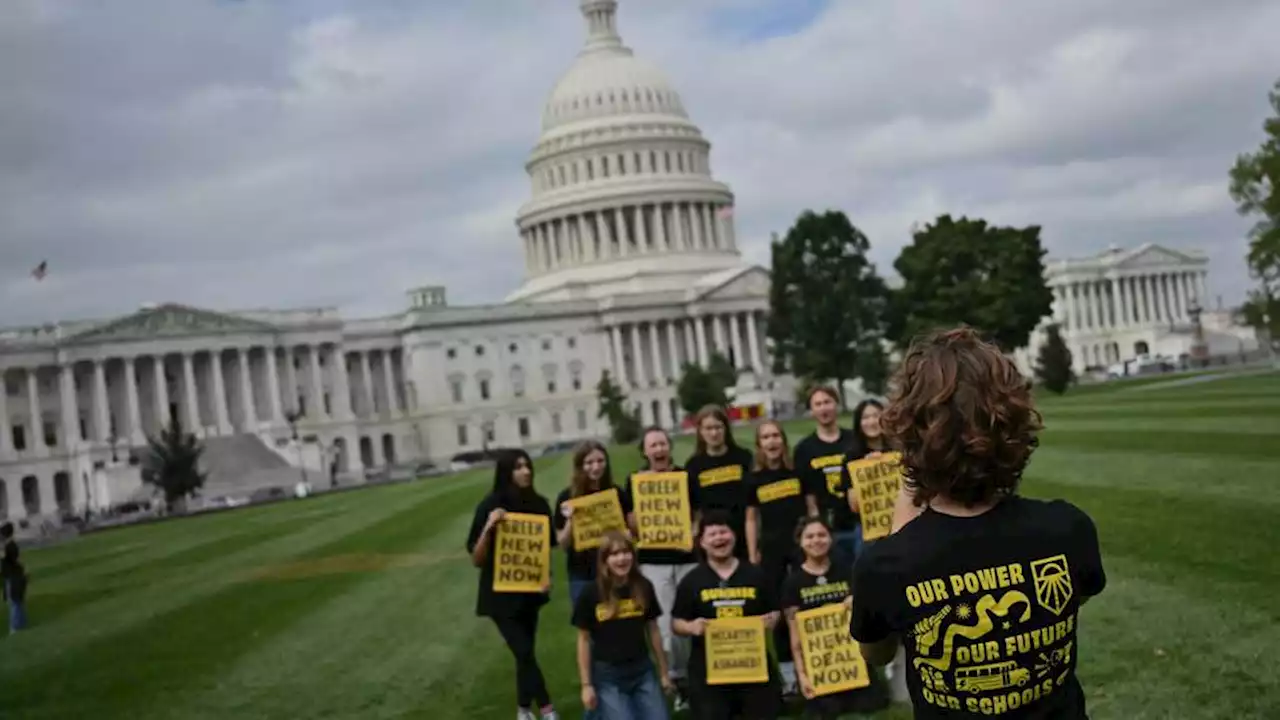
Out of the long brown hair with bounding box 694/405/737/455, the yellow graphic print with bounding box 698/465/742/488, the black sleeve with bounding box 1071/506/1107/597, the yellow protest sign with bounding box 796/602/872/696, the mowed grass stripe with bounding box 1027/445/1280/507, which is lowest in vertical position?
the mowed grass stripe with bounding box 1027/445/1280/507

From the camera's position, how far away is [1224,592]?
46.0ft

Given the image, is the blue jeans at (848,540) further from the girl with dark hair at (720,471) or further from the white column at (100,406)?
the white column at (100,406)

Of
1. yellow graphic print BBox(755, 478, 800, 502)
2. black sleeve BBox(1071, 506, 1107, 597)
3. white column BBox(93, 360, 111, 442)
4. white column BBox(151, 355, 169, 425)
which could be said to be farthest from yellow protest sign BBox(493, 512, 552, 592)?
white column BBox(151, 355, 169, 425)

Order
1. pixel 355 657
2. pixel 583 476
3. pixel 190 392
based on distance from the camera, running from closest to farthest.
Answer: pixel 583 476, pixel 355 657, pixel 190 392

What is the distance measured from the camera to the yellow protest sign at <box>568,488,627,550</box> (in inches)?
527

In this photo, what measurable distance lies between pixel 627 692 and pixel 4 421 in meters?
113

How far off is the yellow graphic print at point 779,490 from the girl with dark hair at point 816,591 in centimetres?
192

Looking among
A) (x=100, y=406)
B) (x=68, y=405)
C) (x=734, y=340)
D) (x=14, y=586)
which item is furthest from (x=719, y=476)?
(x=734, y=340)

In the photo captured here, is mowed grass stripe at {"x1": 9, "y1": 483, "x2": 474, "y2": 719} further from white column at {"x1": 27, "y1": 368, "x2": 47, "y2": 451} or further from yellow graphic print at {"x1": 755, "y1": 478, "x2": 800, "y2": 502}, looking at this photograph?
white column at {"x1": 27, "y1": 368, "x2": 47, "y2": 451}

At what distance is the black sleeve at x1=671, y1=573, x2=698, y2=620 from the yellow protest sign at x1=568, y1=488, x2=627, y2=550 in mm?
1984

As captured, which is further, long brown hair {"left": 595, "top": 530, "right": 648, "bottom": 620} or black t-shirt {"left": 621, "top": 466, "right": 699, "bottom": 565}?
black t-shirt {"left": 621, "top": 466, "right": 699, "bottom": 565}

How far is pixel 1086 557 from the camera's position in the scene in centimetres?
494

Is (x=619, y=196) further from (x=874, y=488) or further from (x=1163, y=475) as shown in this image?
(x=874, y=488)

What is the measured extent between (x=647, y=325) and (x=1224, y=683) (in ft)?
425
